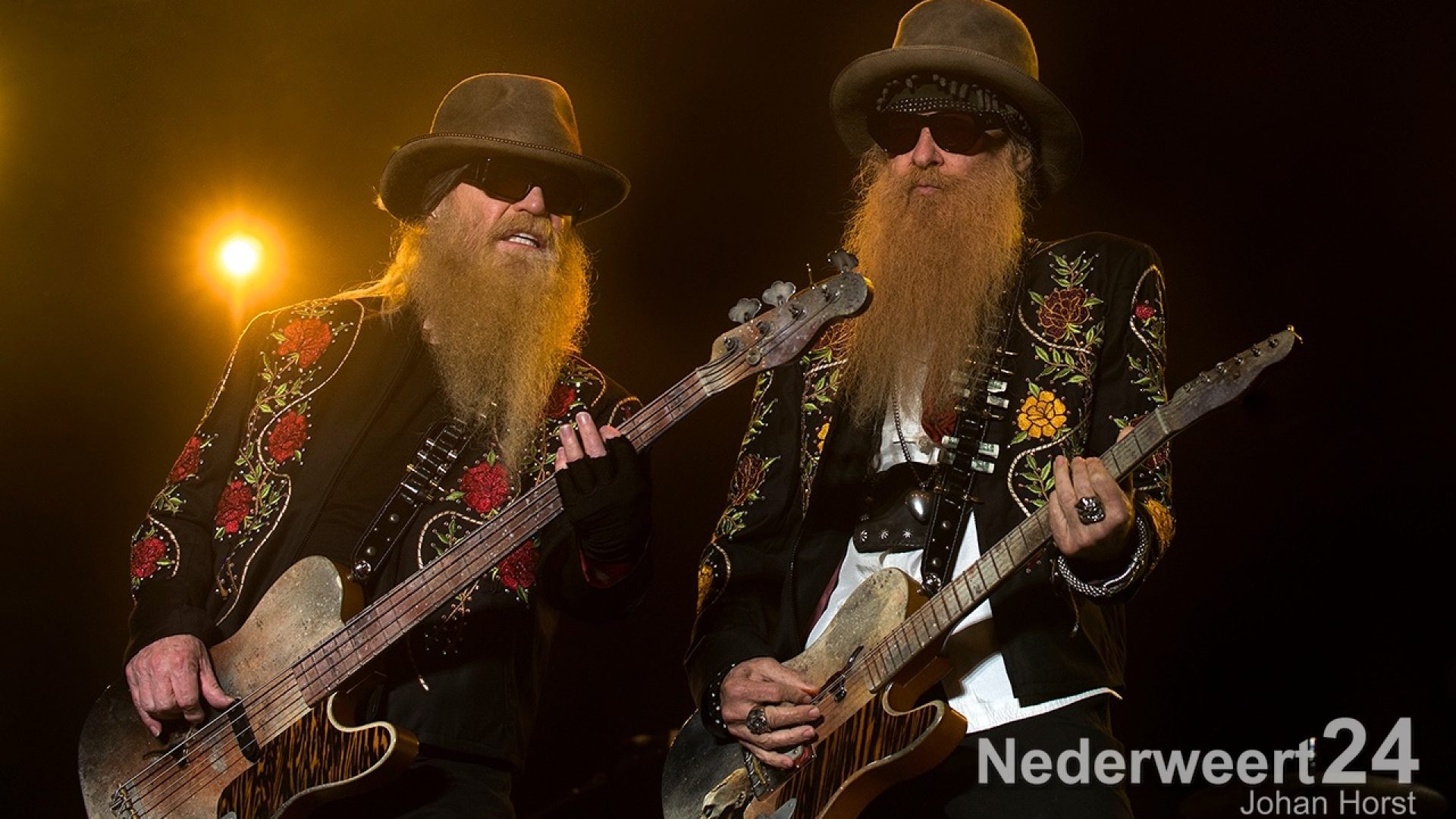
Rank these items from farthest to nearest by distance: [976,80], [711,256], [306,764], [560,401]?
1. [711,256]
2. [560,401]
3. [976,80]
4. [306,764]

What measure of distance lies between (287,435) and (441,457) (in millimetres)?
450

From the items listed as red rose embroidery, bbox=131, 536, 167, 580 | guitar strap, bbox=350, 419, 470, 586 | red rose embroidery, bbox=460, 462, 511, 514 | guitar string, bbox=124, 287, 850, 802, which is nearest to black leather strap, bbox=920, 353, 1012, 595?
guitar string, bbox=124, 287, 850, 802

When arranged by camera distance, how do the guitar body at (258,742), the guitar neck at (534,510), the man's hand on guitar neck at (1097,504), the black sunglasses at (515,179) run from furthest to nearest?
the black sunglasses at (515,179) → the guitar neck at (534,510) → the guitar body at (258,742) → the man's hand on guitar neck at (1097,504)

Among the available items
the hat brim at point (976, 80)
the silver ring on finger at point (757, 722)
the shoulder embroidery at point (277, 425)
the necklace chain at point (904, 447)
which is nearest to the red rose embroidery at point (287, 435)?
the shoulder embroidery at point (277, 425)

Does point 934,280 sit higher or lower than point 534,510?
higher

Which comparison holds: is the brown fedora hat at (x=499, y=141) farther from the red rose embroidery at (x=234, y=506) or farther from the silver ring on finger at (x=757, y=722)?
the silver ring on finger at (x=757, y=722)

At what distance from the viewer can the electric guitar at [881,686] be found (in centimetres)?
272

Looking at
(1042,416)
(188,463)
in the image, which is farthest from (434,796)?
(1042,416)

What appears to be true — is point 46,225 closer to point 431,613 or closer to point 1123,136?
point 431,613

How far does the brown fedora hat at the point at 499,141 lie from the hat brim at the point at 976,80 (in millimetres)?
787

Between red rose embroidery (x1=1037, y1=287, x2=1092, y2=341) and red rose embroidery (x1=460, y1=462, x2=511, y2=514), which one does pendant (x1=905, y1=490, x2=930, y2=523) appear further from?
red rose embroidery (x1=460, y1=462, x2=511, y2=514)

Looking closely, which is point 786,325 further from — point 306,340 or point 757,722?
point 306,340

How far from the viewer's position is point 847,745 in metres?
2.88

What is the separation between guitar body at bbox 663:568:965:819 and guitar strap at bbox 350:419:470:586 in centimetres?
95
